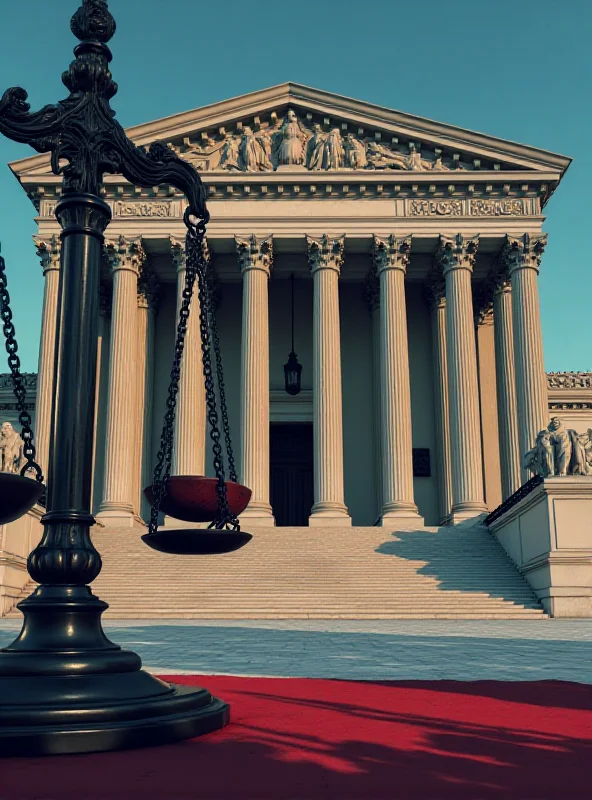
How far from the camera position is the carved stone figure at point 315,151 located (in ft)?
111

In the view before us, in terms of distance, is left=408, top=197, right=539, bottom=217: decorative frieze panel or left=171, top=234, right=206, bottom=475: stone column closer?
left=171, top=234, right=206, bottom=475: stone column

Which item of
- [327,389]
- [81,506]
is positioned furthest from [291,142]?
[81,506]

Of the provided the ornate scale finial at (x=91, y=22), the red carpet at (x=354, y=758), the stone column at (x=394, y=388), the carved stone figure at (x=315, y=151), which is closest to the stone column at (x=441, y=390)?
the stone column at (x=394, y=388)

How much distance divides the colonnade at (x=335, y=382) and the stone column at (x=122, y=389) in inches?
1.6

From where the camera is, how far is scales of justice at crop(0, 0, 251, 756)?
5.14 metres

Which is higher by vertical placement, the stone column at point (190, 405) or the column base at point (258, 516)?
the stone column at point (190, 405)

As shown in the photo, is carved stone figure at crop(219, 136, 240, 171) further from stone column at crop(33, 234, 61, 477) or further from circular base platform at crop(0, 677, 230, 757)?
circular base platform at crop(0, 677, 230, 757)

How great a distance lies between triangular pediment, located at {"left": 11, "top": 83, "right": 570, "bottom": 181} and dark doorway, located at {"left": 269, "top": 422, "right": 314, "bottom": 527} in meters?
11.7

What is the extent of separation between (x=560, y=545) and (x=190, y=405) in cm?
1538

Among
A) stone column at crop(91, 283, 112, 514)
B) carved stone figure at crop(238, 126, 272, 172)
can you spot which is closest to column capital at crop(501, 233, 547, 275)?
carved stone figure at crop(238, 126, 272, 172)

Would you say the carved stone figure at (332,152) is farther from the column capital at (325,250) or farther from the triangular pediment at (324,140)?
the column capital at (325,250)

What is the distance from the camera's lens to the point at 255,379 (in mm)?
31578

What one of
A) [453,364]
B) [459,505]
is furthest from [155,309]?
[459,505]

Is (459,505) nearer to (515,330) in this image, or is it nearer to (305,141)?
(515,330)
